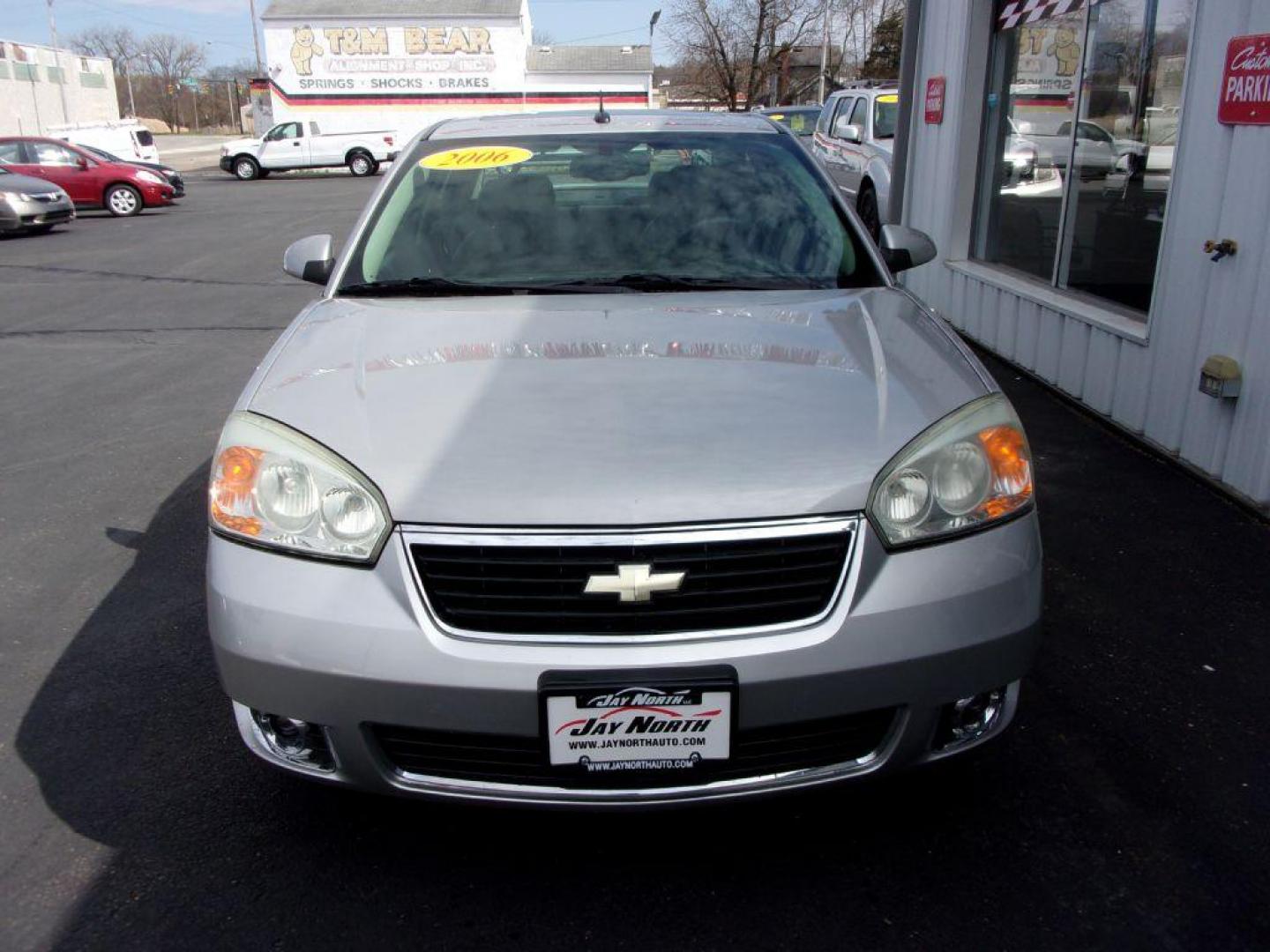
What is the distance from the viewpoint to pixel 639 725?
6.84 ft

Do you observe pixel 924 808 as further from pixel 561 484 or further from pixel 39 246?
pixel 39 246

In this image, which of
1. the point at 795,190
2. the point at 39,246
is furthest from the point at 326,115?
the point at 795,190

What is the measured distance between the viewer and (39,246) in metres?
15.6

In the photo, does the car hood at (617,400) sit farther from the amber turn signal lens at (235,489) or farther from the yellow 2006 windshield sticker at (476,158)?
the yellow 2006 windshield sticker at (476,158)

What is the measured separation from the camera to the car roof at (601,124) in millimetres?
3777

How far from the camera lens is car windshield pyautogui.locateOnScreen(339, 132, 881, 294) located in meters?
3.27

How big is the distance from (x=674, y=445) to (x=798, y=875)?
1.01 meters

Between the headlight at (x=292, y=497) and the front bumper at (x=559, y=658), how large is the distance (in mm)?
43

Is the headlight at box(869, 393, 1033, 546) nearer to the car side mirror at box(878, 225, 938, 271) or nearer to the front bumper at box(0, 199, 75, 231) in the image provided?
the car side mirror at box(878, 225, 938, 271)

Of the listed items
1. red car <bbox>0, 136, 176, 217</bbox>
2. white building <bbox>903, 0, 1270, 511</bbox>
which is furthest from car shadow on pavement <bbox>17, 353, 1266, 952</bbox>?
red car <bbox>0, 136, 176, 217</bbox>

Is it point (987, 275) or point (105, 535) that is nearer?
point (105, 535)

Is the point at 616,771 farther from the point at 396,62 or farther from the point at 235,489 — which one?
the point at 396,62

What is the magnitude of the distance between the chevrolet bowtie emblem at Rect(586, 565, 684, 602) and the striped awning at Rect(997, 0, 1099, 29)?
20.8ft

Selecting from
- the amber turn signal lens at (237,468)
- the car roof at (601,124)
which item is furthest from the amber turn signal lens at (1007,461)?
the car roof at (601,124)
